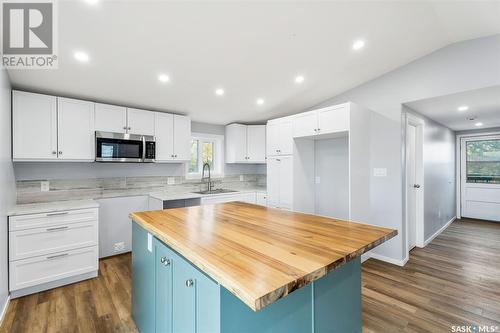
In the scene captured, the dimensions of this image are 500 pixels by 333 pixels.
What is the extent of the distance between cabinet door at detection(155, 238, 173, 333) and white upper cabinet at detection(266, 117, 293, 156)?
2585mm

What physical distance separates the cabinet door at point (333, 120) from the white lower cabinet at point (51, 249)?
3.11 m

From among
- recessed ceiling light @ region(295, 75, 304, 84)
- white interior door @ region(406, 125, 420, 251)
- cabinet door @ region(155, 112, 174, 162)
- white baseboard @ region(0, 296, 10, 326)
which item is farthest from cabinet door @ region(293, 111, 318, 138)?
white baseboard @ region(0, 296, 10, 326)

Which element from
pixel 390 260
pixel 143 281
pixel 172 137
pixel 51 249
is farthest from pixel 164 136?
pixel 390 260

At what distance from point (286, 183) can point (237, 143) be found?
144cm

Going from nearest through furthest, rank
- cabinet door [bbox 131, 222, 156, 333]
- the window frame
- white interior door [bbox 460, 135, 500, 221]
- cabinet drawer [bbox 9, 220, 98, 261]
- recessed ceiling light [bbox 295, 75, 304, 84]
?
1. cabinet door [bbox 131, 222, 156, 333]
2. cabinet drawer [bbox 9, 220, 98, 261]
3. recessed ceiling light [bbox 295, 75, 304, 84]
4. the window frame
5. white interior door [bbox 460, 135, 500, 221]

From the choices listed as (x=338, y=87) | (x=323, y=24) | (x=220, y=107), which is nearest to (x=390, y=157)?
(x=338, y=87)

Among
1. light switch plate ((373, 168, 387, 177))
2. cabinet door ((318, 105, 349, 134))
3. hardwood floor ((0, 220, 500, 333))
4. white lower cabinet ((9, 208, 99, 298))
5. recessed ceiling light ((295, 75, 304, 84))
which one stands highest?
recessed ceiling light ((295, 75, 304, 84))

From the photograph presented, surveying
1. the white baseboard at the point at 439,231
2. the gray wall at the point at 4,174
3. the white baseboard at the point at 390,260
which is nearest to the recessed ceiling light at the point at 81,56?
the gray wall at the point at 4,174

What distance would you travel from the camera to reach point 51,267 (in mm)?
2502

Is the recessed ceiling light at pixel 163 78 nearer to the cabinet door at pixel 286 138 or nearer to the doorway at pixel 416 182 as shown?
the cabinet door at pixel 286 138

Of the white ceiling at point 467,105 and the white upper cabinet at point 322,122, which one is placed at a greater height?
the white ceiling at point 467,105

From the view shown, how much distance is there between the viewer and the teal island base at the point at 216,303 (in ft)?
3.02

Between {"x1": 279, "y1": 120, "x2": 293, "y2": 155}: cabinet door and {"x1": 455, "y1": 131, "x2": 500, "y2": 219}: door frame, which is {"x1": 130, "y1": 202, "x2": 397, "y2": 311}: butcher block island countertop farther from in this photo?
{"x1": 455, "y1": 131, "x2": 500, "y2": 219}: door frame

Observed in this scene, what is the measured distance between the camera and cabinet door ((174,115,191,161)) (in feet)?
12.5
